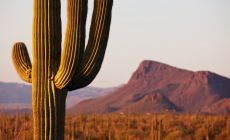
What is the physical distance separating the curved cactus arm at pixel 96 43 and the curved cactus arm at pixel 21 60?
92 cm

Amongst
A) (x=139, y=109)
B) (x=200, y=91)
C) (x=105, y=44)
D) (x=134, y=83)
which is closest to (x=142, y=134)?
(x=105, y=44)

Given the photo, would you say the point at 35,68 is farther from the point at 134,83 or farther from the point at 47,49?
the point at 134,83

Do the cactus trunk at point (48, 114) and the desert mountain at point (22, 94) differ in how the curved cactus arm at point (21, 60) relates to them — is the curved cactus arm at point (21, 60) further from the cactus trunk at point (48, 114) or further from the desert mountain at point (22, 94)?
the desert mountain at point (22, 94)

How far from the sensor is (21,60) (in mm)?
8188

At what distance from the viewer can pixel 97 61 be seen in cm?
761

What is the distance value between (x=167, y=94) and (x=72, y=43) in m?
85.8

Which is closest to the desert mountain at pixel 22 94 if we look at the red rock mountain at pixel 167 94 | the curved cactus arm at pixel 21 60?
the red rock mountain at pixel 167 94

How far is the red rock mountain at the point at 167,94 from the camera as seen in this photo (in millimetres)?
81713

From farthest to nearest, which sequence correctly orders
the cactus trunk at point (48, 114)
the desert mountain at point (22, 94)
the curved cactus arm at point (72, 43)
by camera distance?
the desert mountain at point (22, 94) < the cactus trunk at point (48, 114) < the curved cactus arm at point (72, 43)

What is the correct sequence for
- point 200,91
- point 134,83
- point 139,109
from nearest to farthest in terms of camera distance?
point 139,109 → point 200,91 → point 134,83

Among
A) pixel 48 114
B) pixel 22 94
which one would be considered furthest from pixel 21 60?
pixel 22 94

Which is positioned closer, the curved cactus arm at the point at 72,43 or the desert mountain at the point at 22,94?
the curved cactus arm at the point at 72,43

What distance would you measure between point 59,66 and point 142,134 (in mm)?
16370

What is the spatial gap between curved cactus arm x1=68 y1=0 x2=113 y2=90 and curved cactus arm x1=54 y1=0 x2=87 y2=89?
25 centimetres
